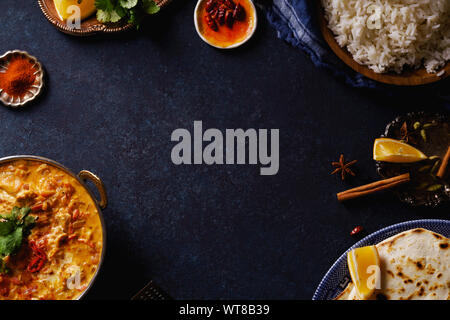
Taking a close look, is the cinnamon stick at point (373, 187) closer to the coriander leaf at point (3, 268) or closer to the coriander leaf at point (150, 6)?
the coriander leaf at point (150, 6)

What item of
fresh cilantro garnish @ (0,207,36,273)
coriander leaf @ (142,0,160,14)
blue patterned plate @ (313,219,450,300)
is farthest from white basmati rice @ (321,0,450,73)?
fresh cilantro garnish @ (0,207,36,273)

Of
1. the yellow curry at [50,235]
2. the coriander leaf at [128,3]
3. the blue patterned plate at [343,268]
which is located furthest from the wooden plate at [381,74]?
the yellow curry at [50,235]

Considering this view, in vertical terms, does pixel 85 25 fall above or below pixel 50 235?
above

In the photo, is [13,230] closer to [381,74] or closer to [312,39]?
[312,39]

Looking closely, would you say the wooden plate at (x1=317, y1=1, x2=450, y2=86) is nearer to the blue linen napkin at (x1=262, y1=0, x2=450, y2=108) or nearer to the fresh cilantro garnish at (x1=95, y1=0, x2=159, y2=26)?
the blue linen napkin at (x1=262, y1=0, x2=450, y2=108)

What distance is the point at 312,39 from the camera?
2.72m

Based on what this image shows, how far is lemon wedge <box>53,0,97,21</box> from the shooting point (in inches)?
118

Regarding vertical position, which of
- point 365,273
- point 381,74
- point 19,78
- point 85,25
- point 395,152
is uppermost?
point 85,25

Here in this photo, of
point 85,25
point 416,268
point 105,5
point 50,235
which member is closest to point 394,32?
point 416,268
